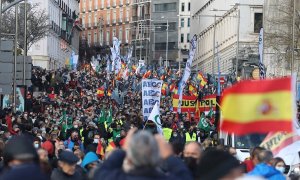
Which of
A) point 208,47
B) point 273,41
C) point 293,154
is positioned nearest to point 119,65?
point 273,41

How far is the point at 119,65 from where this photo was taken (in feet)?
261

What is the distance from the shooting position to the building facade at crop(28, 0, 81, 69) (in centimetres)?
9775

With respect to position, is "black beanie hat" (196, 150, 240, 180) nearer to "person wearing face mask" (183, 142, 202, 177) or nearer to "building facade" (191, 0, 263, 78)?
"person wearing face mask" (183, 142, 202, 177)

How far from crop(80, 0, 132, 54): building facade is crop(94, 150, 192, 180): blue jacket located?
158m

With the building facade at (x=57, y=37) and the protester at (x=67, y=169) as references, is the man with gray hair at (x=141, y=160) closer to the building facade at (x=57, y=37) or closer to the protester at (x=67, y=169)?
the protester at (x=67, y=169)

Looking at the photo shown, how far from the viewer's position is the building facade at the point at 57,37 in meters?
97.8

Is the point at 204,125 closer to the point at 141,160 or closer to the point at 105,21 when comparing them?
the point at 141,160

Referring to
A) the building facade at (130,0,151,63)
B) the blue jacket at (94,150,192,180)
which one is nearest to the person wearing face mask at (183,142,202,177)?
the blue jacket at (94,150,192,180)

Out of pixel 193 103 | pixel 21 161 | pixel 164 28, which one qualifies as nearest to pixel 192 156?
pixel 21 161

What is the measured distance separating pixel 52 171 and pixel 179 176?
3.19 metres

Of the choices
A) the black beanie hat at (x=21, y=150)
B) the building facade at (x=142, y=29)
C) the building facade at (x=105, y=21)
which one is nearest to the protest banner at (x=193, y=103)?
the black beanie hat at (x=21, y=150)

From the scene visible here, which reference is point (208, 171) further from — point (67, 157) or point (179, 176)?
point (67, 157)

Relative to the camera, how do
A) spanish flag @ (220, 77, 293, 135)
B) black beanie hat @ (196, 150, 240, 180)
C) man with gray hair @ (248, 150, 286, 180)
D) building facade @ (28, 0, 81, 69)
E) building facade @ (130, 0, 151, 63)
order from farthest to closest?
building facade @ (130, 0, 151, 63), building facade @ (28, 0, 81, 69), man with gray hair @ (248, 150, 286, 180), spanish flag @ (220, 77, 293, 135), black beanie hat @ (196, 150, 240, 180)

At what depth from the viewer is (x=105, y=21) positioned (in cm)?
17588
